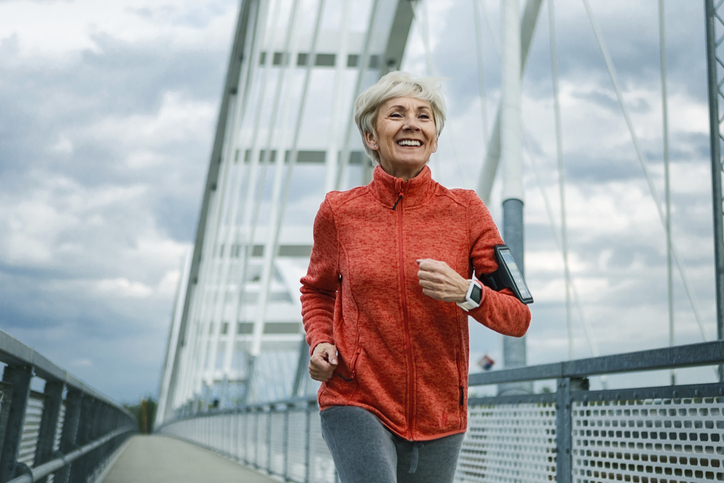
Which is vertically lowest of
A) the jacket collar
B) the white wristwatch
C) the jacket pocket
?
the jacket pocket

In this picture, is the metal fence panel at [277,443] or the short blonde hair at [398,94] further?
the metal fence panel at [277,443]

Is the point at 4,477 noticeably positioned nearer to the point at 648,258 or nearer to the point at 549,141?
the point at 648,258

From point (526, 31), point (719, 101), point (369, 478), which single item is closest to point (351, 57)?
point (526, 31)

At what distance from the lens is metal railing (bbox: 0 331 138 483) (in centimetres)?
301

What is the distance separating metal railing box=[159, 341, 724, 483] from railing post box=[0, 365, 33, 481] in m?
1.88

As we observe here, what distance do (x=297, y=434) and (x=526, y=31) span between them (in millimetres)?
4222

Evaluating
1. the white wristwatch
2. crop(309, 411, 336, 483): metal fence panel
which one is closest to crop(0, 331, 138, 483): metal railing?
the white wristwatch

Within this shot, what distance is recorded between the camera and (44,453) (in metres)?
4.09

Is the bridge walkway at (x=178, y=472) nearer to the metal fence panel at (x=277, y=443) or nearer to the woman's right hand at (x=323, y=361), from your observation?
the metal fence panel at (x=277, y=443)

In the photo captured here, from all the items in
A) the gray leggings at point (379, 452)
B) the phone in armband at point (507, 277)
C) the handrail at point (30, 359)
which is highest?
the phone in armband at point (507, 277)

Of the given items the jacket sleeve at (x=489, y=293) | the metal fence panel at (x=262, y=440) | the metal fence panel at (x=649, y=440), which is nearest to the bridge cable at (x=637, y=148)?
the metal fence panel at (x=649, y=440)

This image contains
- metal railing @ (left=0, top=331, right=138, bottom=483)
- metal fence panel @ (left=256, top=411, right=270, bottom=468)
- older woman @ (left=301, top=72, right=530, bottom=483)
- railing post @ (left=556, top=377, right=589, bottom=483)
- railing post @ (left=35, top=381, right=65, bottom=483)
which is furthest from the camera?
metal fence panel @ (left=256, top=411, right=270, bottom=468)

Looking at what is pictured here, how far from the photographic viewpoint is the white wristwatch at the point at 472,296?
1.77 metres

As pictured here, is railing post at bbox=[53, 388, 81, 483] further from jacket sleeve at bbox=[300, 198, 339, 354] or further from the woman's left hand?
the woman's left hand
